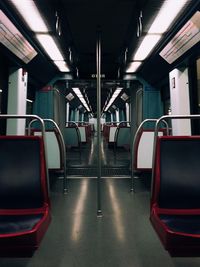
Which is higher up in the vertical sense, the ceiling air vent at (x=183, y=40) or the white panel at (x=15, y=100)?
the ceiling air vent at (x=183, y=40)

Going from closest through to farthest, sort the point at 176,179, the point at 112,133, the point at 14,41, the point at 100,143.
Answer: the point at 176,179 < the point at 100,143 < the point at 14,41 < the point at 112,133

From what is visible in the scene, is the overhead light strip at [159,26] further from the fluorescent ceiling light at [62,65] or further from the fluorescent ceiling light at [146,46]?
the fluorescent ceiling light at [62,65]

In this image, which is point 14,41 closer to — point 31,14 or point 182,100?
point 31,14

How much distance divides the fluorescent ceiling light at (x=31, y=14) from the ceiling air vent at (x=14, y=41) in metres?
0.21

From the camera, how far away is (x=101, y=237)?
6.36 ft

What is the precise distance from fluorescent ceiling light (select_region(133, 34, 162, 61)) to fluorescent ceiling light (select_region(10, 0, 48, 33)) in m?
1.82

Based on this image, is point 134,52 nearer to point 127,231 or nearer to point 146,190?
point 146,190

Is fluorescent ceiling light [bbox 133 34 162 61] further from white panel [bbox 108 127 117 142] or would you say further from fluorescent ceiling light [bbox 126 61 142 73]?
white panel [bbox 108 127 117 142]

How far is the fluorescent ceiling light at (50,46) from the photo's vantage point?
3.87 meters

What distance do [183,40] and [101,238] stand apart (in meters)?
3.14

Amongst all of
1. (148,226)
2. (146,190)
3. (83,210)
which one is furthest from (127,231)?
(146,190)

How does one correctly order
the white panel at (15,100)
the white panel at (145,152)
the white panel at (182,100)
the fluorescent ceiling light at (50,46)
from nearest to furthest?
the white panel at (145,152)
the fluorescent ceiling light at (50,46)
the white panel at (15,100)
the white panel at (182,100)

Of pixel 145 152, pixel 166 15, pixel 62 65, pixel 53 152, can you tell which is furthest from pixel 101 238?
pixel 62 65

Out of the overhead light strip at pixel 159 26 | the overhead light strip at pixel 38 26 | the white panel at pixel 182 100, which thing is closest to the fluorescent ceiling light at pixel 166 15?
the overhead light strip at pixel 159 26
